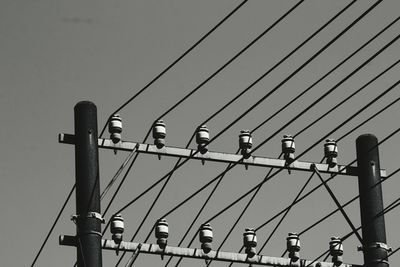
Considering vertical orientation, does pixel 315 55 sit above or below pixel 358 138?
below

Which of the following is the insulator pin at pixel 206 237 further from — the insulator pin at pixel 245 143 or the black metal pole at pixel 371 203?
the black metal pole at pixel 371 203

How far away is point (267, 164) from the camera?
750 inches

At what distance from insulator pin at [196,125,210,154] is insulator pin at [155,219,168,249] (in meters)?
0.99

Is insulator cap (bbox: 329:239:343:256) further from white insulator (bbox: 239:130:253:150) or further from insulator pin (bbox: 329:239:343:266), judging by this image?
white insulator (bbox: 239:130:253:150)

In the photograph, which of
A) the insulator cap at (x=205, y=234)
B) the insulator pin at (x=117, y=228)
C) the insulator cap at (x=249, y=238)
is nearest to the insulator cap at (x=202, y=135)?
the insulator cap at (x=205, y=234)

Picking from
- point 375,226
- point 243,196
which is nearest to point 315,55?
point 243,196

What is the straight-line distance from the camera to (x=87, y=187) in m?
18.0

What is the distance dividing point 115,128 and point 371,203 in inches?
129

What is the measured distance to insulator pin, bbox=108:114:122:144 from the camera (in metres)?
18.6

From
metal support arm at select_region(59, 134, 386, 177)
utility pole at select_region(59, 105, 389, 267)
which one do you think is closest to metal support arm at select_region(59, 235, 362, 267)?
utility pole at select_region(59, 105, 389, 267)

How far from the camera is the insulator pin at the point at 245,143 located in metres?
19.0

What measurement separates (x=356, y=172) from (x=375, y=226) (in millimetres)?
786

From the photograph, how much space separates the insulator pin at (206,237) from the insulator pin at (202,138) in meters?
1.07

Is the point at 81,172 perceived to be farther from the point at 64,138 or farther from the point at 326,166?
the point at 326,166
